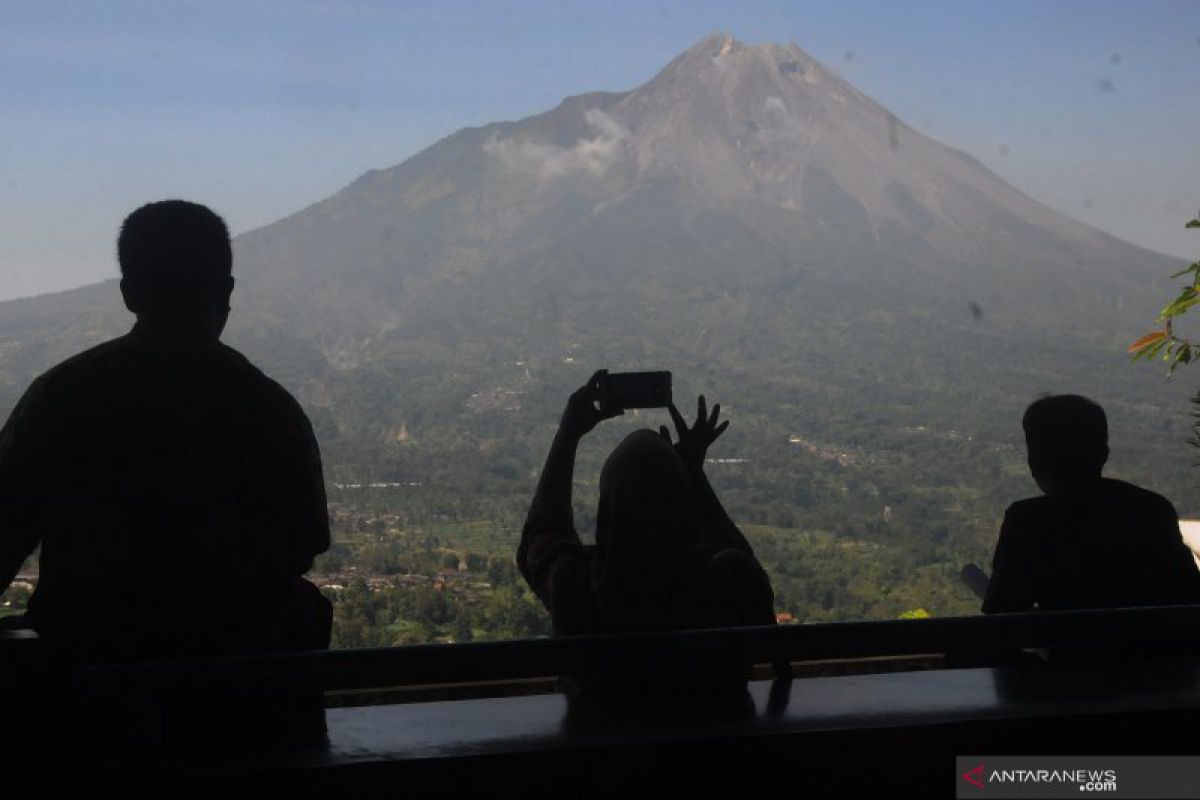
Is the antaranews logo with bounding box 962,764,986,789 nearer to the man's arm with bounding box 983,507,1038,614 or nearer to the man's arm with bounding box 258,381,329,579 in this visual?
the man's arm with bounding box 983,507,1038,614

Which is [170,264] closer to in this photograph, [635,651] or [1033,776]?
[635,651]

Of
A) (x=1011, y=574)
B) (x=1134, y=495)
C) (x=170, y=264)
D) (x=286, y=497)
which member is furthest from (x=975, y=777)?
(x=170, y=264)

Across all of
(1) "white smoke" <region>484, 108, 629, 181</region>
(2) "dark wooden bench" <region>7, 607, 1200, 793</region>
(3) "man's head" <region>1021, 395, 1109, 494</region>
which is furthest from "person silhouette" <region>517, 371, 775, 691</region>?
(1) "white smoke" <region>484, 108, 629, 181</region>

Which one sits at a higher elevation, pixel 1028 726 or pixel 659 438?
pixel 659 438

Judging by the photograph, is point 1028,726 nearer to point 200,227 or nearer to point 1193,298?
point 200,227

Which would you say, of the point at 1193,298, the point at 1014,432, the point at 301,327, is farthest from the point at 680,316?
the point at 1193,298
